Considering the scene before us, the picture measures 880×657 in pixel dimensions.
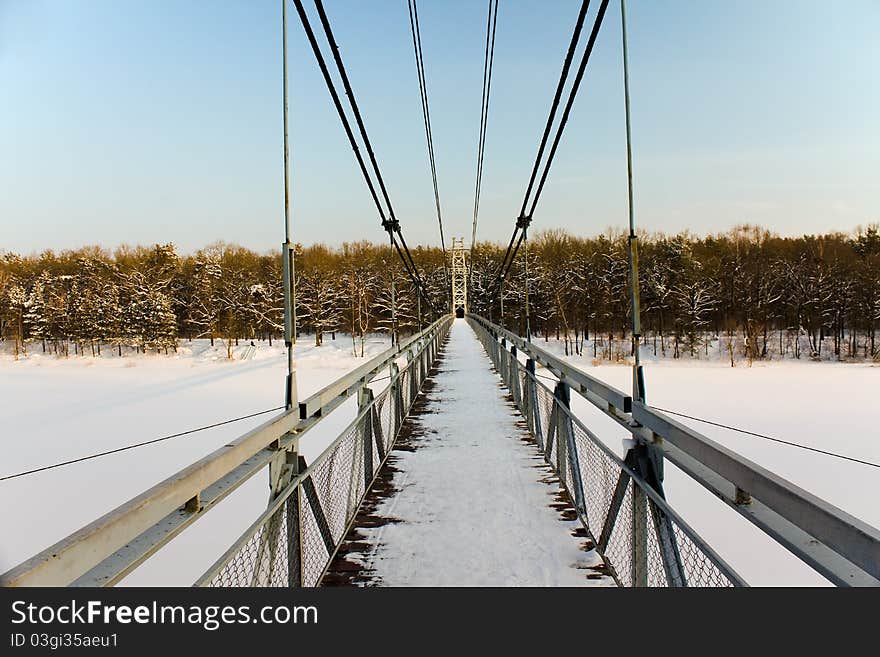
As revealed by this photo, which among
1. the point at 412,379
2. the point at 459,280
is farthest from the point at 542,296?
the point at 412,379

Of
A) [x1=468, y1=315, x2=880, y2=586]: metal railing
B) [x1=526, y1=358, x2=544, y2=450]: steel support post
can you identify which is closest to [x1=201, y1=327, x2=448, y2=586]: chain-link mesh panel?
[x1=468, y1=315, x2=880, y2=586]: metal railing

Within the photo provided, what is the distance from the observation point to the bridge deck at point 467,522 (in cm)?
271

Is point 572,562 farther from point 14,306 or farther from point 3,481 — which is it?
point 14,306

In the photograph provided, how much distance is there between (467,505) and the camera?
142 inches

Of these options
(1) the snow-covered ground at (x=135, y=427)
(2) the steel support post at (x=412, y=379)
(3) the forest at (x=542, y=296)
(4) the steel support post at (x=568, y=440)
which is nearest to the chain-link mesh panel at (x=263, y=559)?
(4) the steel support post at (x=568, y=440)

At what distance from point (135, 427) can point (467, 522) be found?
29.6m

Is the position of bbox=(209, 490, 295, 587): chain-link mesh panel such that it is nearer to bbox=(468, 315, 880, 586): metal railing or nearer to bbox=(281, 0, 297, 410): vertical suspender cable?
bbox=(281, 0, 297, 410): vertical suspender cable

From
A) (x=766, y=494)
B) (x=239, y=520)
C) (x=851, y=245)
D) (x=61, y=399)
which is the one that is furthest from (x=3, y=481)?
(x=851, y=245)

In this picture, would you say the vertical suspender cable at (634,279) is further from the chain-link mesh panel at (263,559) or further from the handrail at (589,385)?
the chain-link mesh panel at (263,559)

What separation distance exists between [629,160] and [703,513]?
10259mm

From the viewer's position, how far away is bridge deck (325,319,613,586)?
271 cm

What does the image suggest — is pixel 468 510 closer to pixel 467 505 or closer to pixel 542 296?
pixel 467 505

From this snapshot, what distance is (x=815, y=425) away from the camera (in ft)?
80.6
